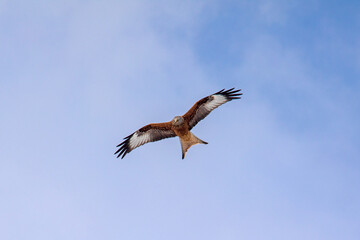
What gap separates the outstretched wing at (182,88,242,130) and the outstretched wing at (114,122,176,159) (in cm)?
84

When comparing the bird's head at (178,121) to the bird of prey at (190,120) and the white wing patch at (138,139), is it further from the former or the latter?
the white wing patch at (138,139)

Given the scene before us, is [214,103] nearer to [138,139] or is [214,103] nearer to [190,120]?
[190,120]

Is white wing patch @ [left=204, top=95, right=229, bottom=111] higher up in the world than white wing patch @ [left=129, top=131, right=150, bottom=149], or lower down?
higher up

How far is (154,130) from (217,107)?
8.29ft

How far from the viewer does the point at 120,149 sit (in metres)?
20.1

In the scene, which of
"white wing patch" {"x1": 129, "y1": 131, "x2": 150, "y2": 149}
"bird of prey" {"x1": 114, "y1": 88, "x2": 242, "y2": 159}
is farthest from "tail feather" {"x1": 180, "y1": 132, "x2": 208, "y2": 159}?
"white wing patch" {"x1": 129, "y1": 131, "x2": 150, "y2": 149}

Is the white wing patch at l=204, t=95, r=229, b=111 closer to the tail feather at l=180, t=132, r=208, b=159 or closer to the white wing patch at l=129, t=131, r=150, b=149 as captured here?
the tail feather at l=180, t=132, r=208, b=159

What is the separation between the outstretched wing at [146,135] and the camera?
19.5 m

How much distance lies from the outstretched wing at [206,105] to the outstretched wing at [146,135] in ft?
2.74

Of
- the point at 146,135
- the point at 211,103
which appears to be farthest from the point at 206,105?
the point at 146,135

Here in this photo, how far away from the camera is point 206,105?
19125 millimetres

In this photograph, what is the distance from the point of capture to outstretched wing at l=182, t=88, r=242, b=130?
62.5 feet

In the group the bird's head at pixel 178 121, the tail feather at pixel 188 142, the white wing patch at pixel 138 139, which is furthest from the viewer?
the white wing patch at pixel 138 139

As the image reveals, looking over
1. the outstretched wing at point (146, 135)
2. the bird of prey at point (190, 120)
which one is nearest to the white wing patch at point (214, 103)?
the bird of prey at point (190, 120)
